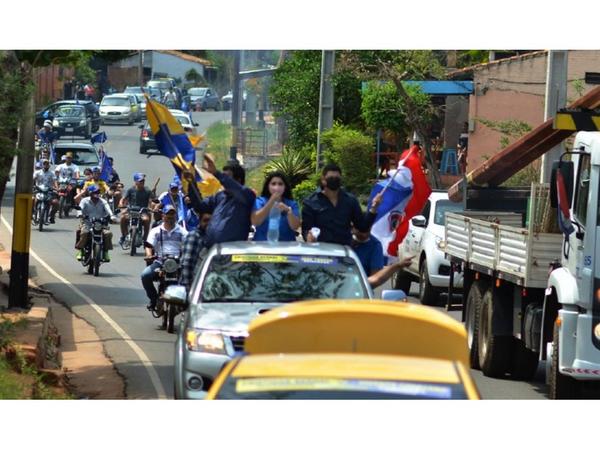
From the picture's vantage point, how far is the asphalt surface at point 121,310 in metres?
14.2

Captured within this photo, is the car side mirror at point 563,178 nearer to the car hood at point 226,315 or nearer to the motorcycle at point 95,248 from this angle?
the car hood at point 226,315

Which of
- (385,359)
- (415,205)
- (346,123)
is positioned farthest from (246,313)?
(346,123)

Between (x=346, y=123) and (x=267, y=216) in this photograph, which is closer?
(x=267, y=216)

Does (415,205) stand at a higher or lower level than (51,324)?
higher

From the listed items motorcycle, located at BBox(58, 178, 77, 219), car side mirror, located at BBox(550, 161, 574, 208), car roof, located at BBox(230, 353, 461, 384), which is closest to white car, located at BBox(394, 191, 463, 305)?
car side mirror, located at BBox(550, 161, 574, 208)

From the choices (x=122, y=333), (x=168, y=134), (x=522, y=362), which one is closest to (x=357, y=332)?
(x=522, y=362)

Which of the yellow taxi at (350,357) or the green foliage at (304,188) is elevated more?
the yellow taxi at (350,357)

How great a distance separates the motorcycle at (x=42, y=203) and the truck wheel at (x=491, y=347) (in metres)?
20.0

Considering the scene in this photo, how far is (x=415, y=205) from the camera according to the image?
17.8m

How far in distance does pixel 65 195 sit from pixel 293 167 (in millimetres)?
6053

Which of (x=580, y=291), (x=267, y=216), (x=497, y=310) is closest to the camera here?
(x=580, y=291)

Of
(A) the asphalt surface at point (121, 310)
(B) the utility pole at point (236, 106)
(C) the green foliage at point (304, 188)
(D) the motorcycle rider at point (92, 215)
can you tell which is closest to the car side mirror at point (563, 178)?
(A) the asphalt surface at point (121, 310)

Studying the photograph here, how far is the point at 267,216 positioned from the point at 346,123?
101 feet

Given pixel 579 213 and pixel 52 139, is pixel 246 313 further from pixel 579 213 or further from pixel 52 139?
pixel 52 139
